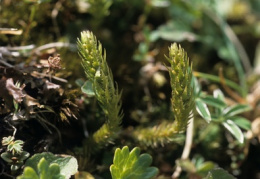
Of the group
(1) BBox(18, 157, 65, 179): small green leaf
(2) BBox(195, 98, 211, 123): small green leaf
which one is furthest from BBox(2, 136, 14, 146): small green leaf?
(2) BBox(195, 98, 211, 123): small green leaf

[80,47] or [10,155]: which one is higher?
[80,47]

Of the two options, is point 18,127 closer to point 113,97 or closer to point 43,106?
point 43,106

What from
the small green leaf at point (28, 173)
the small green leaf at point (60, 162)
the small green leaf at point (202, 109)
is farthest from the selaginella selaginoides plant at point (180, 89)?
the small green leaf at point (28, 173)

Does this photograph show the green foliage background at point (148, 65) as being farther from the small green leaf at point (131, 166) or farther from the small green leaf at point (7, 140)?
the small green leaf at point (131, 166)

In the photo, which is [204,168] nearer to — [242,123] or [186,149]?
[186,149]

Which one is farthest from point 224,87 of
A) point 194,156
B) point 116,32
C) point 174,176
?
point 116,32

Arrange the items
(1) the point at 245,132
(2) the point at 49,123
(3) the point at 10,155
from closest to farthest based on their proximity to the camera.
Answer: (3) the point at 10,155
(2) the point at 49,123
(1) the point at 245,132

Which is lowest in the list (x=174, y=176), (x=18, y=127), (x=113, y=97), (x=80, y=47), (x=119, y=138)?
(x=174, y=176)
